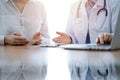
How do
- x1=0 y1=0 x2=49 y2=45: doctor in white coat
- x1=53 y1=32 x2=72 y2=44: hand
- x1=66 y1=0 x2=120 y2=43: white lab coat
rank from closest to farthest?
x1=53 y1=32 x2=72 y2=44: hand < x1=66 y1=0 x2=120 y2=43: white lab coat < x1=0 y1=0 x2=49 y2=45: doctor in white coat

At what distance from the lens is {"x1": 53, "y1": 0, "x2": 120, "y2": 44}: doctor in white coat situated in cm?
168

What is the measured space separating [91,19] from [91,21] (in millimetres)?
16

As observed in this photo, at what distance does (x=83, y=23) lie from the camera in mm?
1790

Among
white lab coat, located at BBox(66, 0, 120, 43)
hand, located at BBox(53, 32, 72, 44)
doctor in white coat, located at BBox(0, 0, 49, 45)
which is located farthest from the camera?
doctor in white coat, located at BBox(0, 0, 49, 45)

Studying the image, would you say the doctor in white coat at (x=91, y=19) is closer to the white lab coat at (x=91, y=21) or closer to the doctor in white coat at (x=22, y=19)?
the white lab coat at (x=91, y=21)

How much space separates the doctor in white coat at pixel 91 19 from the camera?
168cm

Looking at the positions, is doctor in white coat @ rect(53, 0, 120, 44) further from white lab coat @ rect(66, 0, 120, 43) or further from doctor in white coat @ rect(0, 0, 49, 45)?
doctor in white coat @ rect(0, 0, 49, 45)

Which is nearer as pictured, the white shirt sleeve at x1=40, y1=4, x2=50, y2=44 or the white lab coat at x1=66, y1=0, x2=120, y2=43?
the white lab coat at x1=66, y1=0, x2=120, y2=43

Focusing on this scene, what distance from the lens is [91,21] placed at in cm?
175

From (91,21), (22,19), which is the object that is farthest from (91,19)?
(22,19)

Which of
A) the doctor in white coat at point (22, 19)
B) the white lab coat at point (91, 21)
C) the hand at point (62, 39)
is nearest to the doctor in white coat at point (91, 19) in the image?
the white lab coat at point (91, 21)

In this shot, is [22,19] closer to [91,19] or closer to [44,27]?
[44,27]

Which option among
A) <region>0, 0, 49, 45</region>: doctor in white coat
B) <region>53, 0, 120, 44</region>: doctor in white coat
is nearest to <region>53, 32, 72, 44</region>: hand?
<region>53, 0, 120, 44</region>: doctor in white coat

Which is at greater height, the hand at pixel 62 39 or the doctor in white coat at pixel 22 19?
the doctor in white coat at pixel 22 19
